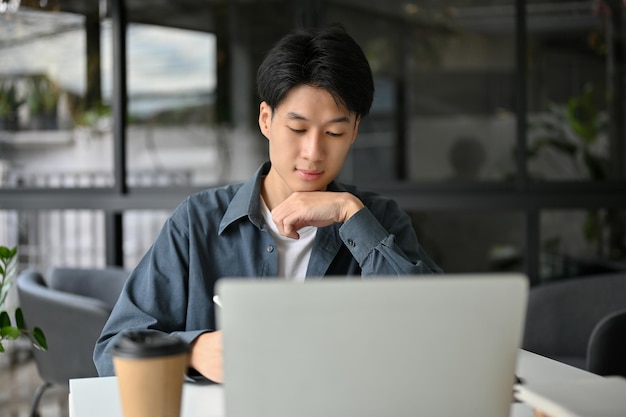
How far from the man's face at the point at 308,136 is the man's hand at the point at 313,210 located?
0.05 m

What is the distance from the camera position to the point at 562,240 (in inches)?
152

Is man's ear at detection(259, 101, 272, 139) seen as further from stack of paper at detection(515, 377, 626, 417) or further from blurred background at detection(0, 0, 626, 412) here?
blurred background at detection(0, 0, 626, 412)

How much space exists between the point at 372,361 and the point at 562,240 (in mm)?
3143

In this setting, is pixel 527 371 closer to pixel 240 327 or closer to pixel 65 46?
pixel 240 327

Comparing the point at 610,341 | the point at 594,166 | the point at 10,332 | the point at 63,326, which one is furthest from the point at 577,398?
the point at 594,166

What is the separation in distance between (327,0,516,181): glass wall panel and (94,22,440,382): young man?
215cm

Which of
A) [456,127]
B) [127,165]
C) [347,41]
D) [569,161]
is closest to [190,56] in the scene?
[127,165]

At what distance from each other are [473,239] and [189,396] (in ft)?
9.22

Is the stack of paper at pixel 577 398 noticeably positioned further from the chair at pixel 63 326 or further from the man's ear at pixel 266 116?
the chair at pixel 63 326

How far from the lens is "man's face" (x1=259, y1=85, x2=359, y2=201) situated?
170 cm

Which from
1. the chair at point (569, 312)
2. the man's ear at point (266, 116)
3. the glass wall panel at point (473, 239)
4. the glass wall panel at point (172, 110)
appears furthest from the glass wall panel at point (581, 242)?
the man's ear at point (266, 116)

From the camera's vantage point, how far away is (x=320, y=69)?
1.71m

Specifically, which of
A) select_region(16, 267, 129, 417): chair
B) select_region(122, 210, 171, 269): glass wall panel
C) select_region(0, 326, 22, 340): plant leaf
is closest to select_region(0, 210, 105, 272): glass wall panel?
select_region(122, 210, 171, 269): glass wall panel

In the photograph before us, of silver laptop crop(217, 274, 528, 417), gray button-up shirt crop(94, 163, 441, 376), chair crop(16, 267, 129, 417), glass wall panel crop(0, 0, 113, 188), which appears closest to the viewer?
silver laptop crop(217, 274, 528, 417)
